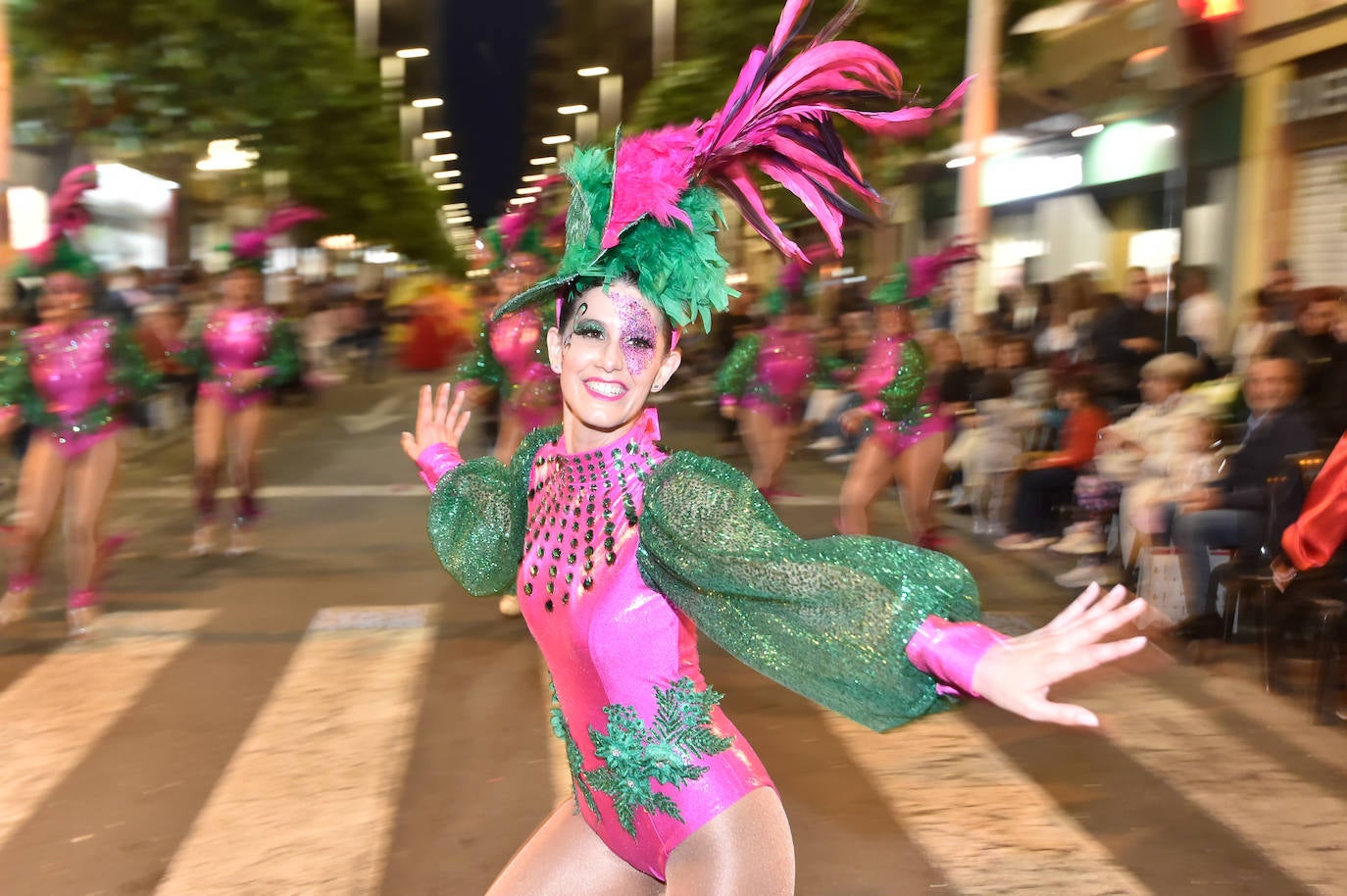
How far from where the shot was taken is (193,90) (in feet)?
53.1

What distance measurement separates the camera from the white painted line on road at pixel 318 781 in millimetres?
4387

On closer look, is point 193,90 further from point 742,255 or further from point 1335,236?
point 742,255

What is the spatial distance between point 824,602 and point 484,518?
831mm

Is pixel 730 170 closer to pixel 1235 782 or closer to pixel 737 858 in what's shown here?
pixel 737 858

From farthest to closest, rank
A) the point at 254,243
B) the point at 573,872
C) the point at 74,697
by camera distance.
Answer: the point at 254,243 → the point at 74,697 → the point at 573,872

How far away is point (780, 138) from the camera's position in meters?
2.58

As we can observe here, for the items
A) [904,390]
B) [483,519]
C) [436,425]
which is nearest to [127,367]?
[904,390]

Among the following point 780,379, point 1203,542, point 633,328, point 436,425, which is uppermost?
point 633,328

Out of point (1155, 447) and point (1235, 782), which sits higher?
point (1155, 447)

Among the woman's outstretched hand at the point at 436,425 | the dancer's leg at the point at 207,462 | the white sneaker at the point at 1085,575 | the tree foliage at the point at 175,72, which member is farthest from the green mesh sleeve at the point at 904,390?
the tree foliage at the point at 175,72

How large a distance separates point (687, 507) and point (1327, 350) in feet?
22.0

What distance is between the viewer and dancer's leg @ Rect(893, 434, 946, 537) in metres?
8.77

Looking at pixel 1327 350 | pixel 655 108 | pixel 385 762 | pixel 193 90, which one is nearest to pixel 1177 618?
pixel 1327 350

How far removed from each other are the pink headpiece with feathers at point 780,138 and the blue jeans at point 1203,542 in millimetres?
5296
